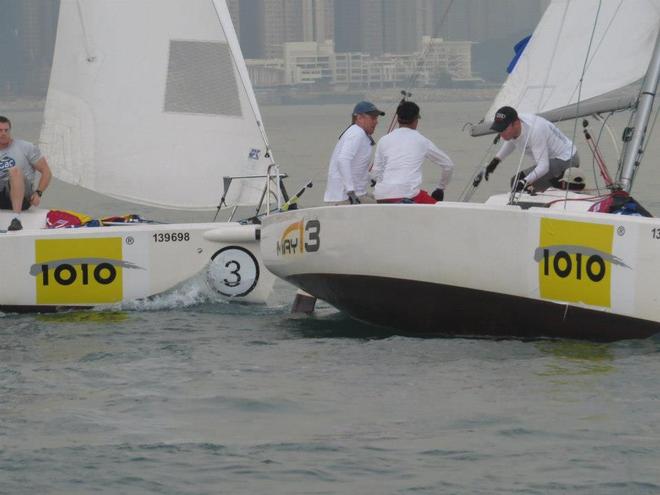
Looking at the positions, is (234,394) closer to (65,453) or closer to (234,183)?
(65,453)

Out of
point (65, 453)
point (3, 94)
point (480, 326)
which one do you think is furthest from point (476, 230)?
point (3, 94)

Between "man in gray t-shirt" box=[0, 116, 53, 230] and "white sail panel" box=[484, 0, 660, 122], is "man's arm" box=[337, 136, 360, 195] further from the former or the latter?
"man in gray t-shirt" box=[0, 116, 53, 230]

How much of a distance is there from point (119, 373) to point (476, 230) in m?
1.89

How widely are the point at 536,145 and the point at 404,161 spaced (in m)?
0.75

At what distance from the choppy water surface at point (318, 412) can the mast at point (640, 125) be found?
114 centimetres

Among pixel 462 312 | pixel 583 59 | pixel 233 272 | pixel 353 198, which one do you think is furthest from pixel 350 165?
pixel 583 59

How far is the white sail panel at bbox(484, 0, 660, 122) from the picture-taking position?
32.1ft

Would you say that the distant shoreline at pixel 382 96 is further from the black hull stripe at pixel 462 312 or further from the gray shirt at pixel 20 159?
the black hull stripe at pixel 462 312

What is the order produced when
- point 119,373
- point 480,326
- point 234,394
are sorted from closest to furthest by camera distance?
point 234,394
point 119,373
point 480,326

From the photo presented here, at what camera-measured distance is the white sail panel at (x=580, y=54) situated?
32.1 feet

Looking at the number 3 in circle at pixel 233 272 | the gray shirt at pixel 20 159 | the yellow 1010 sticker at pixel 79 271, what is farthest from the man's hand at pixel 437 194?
the gray shirt at pixel 20 159

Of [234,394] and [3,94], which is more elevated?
[3,94]

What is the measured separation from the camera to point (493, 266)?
338 inches

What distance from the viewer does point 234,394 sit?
7746mm
